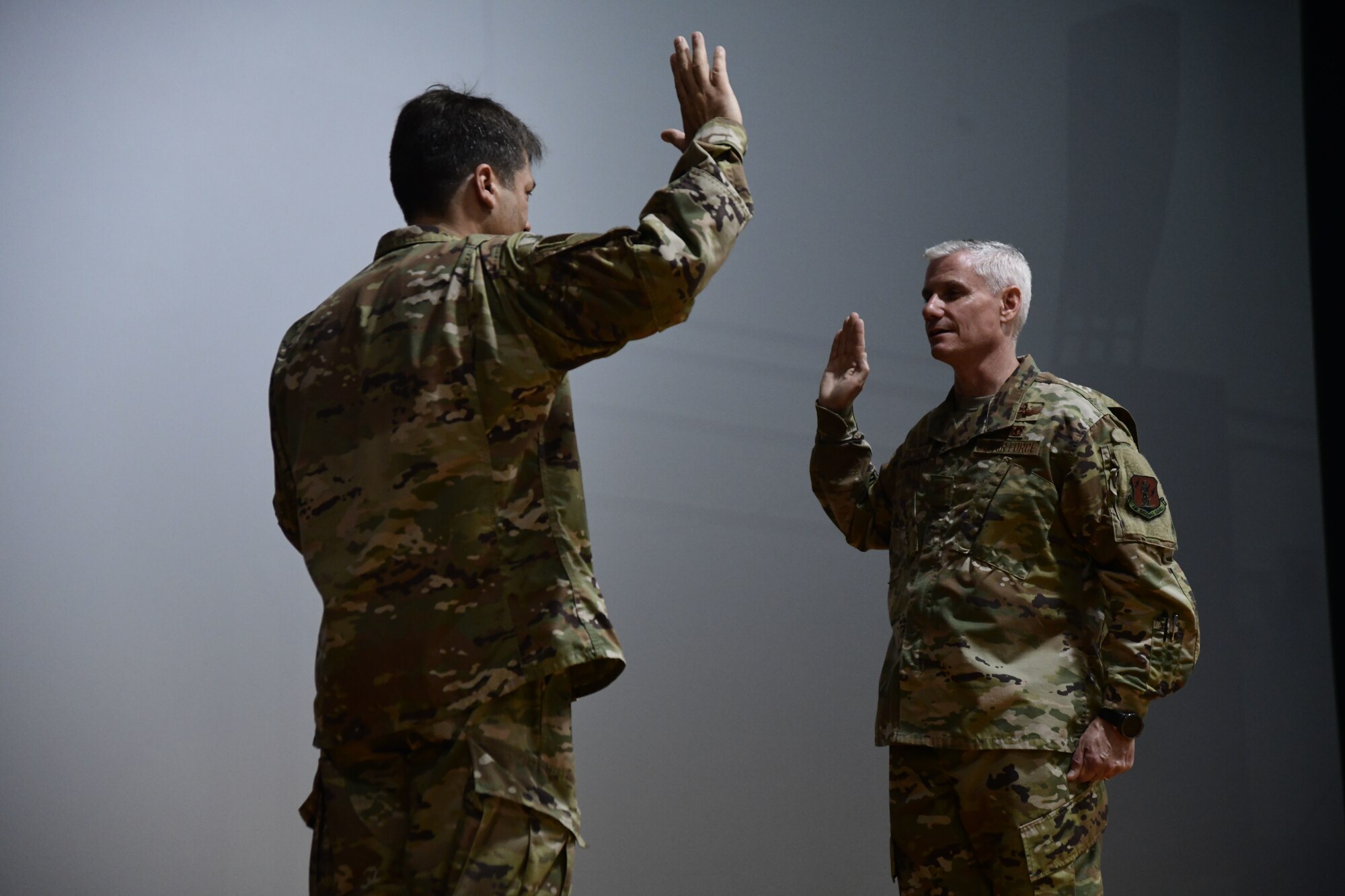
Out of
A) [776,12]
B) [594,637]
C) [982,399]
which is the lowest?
[594,637]

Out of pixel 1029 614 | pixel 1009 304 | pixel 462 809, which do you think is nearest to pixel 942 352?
pixel 1009 304

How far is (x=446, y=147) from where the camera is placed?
5.39 feet

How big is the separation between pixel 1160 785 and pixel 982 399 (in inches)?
67.9

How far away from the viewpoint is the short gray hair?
2.26 metres

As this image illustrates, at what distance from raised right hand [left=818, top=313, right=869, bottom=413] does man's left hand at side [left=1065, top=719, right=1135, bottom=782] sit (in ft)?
2.46

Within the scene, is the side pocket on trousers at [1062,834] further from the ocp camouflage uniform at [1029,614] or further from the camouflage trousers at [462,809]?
the camouflage trousers at [462,809]

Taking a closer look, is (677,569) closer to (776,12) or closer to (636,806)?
(636,806)

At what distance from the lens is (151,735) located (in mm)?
2768

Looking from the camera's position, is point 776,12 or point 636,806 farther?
point 776,12

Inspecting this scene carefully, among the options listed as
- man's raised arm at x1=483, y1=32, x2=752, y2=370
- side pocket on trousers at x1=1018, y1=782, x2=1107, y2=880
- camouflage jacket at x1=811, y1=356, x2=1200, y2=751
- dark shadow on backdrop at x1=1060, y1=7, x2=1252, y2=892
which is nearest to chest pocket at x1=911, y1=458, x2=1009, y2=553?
camouflage jacket at x1=811, y1=356, x2=1200, y2=751

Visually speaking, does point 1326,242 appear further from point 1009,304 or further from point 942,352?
point 942,352

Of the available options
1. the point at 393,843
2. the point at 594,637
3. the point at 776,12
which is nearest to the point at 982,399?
the point at 594,637

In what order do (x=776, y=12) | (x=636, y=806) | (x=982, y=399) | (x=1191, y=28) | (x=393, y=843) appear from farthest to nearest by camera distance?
(x=1191, y=28), (x=776, y=12), (x=636, y=806), (x=982, y=399), (x=393, y=843)

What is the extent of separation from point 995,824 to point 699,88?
119 cm
